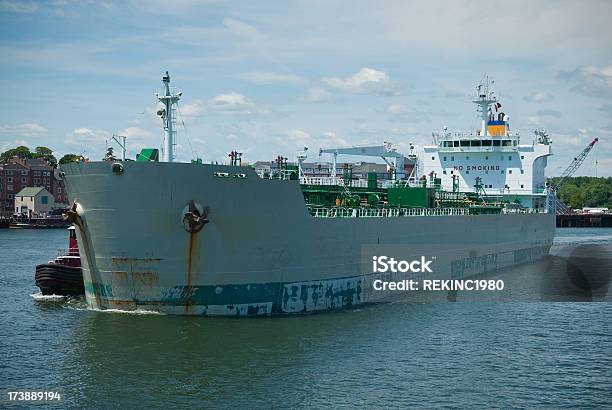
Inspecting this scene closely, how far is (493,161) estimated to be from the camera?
46.2 metres

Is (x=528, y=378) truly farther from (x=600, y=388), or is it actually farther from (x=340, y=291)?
(x=340, y=291)

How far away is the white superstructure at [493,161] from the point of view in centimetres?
4538

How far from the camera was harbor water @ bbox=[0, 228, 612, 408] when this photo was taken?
15.4 m

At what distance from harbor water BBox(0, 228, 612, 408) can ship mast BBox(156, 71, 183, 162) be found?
509 centimetres

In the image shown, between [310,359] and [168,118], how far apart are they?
9.18m

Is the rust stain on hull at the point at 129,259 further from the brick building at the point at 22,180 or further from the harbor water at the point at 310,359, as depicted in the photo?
the brick building at the point at 22,180

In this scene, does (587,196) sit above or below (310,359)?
above

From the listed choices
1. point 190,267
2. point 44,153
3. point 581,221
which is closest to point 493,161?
point 190,267

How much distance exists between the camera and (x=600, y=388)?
1623 cm

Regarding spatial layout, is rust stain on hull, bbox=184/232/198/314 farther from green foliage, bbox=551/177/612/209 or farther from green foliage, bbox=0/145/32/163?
green foliage, bbox=551/177/612/209

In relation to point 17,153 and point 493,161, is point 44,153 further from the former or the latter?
point 493,161

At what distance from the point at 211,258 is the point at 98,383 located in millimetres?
5700

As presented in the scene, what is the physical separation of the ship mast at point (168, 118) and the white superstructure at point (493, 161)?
85.0ft

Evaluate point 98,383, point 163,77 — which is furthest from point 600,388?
point 163,77
